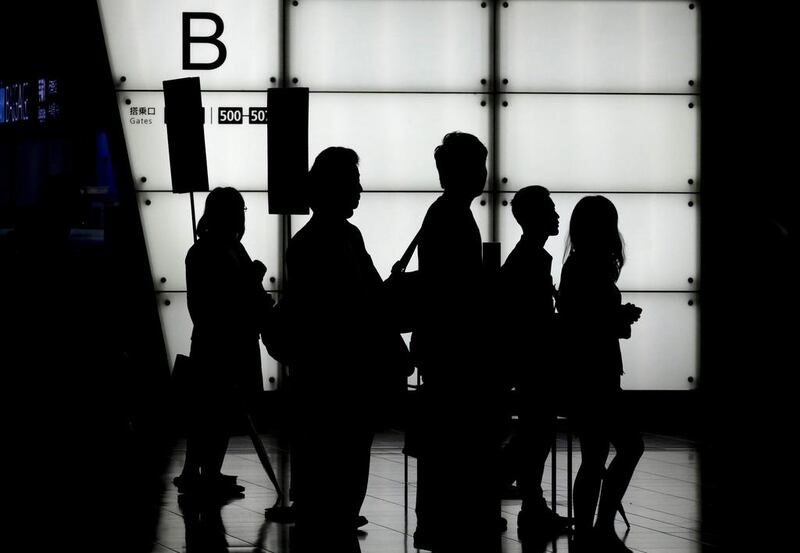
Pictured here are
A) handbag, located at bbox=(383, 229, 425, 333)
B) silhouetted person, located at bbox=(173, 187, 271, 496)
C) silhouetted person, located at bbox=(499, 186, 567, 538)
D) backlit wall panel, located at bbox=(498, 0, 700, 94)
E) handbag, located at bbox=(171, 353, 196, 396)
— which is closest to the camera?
handbag, located at bbox=(383, 229, 425, 333)

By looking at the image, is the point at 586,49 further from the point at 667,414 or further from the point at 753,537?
the point at 753,537

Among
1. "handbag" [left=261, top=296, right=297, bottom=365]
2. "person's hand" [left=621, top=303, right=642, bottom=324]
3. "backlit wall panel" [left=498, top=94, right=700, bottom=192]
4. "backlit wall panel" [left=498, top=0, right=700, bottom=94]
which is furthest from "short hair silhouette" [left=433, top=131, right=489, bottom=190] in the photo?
"backlit wall panel" [left=498, top=0, right=700, bottom=94]

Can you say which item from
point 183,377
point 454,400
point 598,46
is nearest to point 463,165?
point 454,400

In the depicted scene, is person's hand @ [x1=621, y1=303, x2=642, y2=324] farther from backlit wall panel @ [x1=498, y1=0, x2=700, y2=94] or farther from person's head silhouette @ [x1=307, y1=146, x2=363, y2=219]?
backlit wall panel @ [x1=498, y1=0, x2=700, y2=94]

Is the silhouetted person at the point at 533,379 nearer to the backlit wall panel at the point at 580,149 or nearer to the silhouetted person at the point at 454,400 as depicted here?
the silhouetted person at the point at 454,400

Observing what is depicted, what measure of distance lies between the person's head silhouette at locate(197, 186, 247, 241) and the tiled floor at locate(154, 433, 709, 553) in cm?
172

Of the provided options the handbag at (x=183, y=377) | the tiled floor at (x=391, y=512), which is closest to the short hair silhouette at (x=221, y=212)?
the handbag at (x=183, y=377)

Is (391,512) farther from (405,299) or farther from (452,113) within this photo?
(452,113)

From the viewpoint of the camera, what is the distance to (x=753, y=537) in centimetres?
579

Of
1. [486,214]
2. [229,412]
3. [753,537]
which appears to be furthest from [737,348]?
[229,412]

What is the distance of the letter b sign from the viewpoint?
10.3 m

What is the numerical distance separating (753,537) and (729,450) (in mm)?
3394

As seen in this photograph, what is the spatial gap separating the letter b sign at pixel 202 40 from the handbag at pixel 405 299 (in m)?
6.46

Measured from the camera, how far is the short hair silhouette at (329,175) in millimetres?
4195
